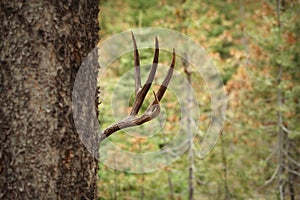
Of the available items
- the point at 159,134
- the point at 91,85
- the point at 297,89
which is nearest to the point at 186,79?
the point at 159,134

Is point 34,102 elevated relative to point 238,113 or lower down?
lower down

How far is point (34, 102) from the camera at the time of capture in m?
1.65

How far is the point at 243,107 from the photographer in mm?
8016

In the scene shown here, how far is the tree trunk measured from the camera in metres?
1.63

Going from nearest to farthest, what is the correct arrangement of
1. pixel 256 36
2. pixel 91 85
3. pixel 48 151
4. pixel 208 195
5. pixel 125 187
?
pixel 48 151 → pixel 91 85 → pixel 125 187 → pixel 256 36 → pixel 208 195

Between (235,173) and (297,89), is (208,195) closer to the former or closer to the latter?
(235,173)

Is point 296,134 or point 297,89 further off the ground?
point 297,89

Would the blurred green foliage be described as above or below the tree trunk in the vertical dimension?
above

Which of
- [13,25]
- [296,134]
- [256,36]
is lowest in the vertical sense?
[13,25]

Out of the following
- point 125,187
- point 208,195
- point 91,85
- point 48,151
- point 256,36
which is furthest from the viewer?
point 208,195

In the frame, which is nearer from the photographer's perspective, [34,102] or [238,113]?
[34,102]

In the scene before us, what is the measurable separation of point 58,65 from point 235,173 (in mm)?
6293

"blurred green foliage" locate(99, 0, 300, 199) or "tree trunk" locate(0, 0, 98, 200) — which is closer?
"tree trunk" locate(0, 0, 98, 200)

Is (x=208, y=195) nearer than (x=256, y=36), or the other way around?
(x=256, y=36)
